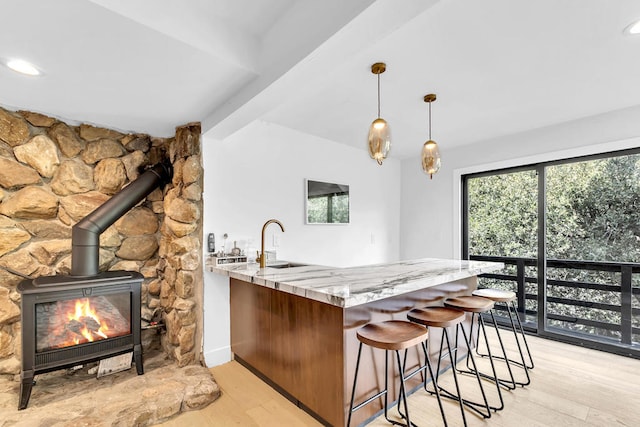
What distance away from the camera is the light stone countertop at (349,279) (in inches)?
63.1

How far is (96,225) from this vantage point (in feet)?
7.70

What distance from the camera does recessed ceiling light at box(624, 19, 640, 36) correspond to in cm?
171

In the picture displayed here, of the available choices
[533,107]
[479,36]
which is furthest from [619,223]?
[479,36]

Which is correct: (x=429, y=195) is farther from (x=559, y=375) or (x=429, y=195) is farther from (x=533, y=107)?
(x=559, y=375)

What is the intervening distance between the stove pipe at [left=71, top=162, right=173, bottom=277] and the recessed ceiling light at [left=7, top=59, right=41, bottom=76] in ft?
3.21

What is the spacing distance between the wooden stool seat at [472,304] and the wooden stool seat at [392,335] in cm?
63

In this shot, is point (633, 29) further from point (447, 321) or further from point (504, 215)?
point (504, 215)

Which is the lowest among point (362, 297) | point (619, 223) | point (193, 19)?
point (362, 297)

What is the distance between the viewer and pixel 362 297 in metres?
1.56

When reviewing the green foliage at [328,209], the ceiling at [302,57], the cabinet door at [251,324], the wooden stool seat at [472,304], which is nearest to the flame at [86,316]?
the cabinet door at [251,324]

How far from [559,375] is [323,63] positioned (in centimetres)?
303

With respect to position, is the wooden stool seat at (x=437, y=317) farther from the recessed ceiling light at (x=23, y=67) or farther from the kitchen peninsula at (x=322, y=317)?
the recessed ceiling light at (x=23, y=67)

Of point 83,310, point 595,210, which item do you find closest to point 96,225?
point 83,310

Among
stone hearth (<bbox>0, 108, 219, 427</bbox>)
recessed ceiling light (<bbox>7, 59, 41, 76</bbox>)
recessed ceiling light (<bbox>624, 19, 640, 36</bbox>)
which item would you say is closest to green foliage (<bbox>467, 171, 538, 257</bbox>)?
recessed ceiling light (<bbox>624, 19, 640, 36</bbox>)
